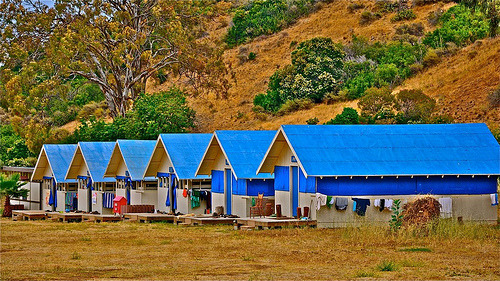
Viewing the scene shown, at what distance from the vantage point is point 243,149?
1436 inches

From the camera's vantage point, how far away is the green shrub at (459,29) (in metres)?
78.9

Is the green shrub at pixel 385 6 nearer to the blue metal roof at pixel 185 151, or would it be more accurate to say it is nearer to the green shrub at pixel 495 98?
the green shrub at pixel 495 98

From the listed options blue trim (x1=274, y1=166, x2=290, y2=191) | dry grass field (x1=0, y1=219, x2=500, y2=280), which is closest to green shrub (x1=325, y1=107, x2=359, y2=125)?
blue trim (x1=274, y1=166, x2=290, y2=191)

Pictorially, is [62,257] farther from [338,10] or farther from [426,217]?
[338,10]

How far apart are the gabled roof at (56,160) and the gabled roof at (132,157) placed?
456 centimetres

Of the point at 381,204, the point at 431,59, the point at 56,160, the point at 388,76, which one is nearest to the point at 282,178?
the point at 381,204

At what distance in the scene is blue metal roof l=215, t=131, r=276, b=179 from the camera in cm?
3531

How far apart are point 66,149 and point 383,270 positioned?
3287cm

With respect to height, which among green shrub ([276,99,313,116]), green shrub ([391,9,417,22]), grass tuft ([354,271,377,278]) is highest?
green shrub ([391,9,417,22])

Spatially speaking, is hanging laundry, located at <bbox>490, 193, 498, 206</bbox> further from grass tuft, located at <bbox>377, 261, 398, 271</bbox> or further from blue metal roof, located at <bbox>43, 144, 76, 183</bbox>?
blue metal roof, located at <bbox>43, 144, 76, 183</bbox>

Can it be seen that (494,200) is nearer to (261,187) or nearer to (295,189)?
(295,189)

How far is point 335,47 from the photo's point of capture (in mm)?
79125

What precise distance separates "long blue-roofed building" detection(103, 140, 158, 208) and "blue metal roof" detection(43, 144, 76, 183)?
4711 mm

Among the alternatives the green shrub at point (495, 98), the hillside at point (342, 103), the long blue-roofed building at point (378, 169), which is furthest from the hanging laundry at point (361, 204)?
the green shrub at point (495, 98)
